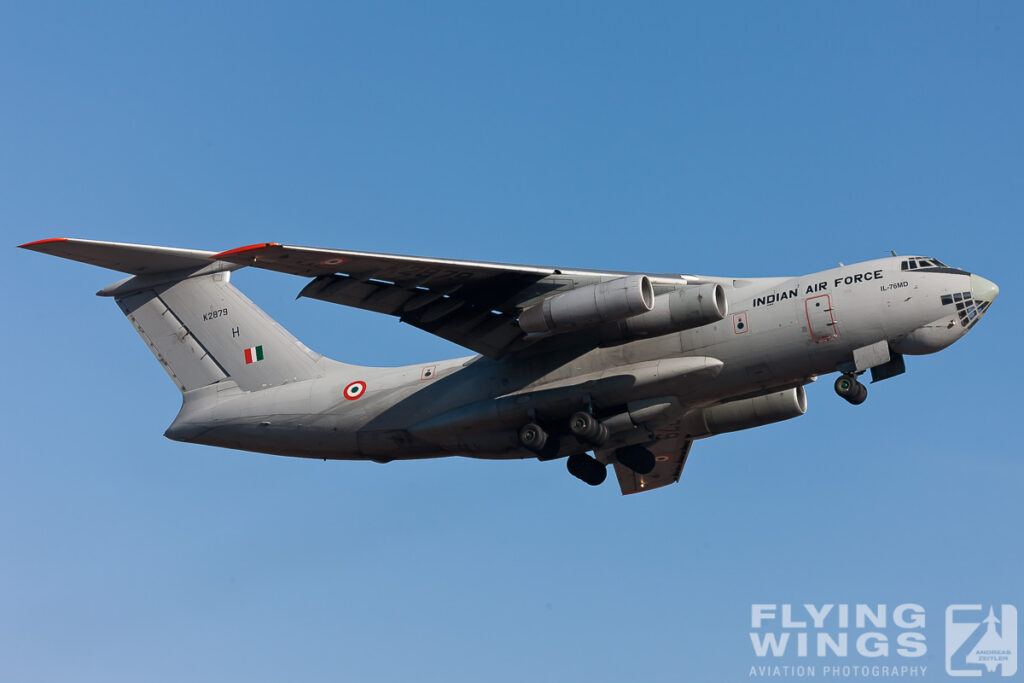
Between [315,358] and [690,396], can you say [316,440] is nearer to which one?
Answer: [315,358]

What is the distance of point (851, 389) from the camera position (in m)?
13.8

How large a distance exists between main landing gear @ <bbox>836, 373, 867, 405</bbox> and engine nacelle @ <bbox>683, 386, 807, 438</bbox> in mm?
2089

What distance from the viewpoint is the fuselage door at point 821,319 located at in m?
13.7

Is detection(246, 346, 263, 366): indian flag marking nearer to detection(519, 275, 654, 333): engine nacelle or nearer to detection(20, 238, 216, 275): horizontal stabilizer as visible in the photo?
detection(20, 238, 216, 275): horizontal stabilizer

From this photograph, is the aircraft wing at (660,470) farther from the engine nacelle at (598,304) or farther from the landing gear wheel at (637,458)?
the engine nacelle at (598,304)

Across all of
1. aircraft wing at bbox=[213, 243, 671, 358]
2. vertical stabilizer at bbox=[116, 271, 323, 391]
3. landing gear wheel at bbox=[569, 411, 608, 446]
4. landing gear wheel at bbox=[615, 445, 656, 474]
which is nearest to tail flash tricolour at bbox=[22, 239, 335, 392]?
vertical stabilizer at bbox=[116, 271, 323, 391]

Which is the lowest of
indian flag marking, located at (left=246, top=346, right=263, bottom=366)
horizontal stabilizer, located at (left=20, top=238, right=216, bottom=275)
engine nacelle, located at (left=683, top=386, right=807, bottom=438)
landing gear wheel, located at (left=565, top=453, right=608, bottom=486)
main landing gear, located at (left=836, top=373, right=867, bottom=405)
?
landing gear wheel, located at (left=565, top=453, right=608, bottom=486)

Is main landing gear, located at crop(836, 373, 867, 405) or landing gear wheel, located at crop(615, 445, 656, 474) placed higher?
main landing gear, located at crop(836, 373, 867, 405)

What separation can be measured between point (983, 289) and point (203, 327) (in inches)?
386

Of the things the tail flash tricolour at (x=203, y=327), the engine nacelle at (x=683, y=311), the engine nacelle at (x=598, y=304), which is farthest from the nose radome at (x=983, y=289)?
the tail flash tricolour at (x=203, y=327)

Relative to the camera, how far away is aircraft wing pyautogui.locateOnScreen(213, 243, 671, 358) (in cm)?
1374

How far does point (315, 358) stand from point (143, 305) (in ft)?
8.80

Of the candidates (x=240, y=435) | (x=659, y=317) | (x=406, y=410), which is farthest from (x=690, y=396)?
(x=240, y=435)

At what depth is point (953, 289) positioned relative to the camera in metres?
13.5
